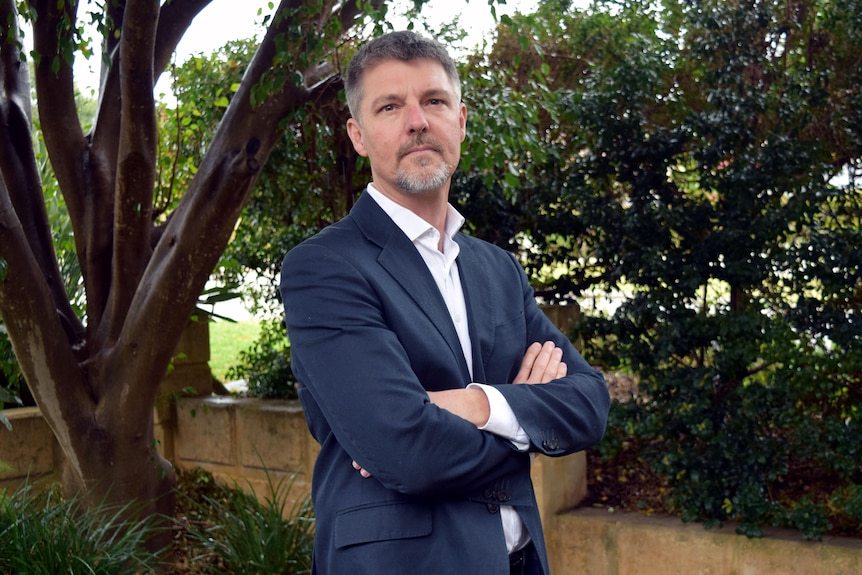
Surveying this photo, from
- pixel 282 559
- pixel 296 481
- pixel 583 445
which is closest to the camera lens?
pixel 583 445

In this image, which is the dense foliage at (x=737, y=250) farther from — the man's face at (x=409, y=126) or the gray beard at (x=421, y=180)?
the gray beard at (x=421, y=180)

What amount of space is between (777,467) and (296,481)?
2.64 metres

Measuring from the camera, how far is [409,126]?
7.62 ft

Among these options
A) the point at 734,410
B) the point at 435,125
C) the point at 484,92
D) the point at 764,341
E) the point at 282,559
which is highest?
the point at 484,92

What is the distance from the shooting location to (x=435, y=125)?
7.72ft

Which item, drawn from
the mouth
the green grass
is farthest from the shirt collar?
the green grass

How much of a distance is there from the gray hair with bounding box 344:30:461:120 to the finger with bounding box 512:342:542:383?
0.65 meters

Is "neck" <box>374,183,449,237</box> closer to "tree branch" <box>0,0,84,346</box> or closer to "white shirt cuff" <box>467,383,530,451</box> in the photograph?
"white shirt cuff" <box>467,383,530,451</box>

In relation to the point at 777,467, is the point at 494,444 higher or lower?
higher

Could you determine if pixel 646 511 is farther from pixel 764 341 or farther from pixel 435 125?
pixel 435 125

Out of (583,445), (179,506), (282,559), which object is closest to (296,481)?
(179,506)

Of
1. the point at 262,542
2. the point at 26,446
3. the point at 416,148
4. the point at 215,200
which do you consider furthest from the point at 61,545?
the point at 416,148

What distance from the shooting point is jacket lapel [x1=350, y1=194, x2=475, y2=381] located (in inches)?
88.4

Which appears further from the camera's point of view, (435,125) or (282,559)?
(282,559)
